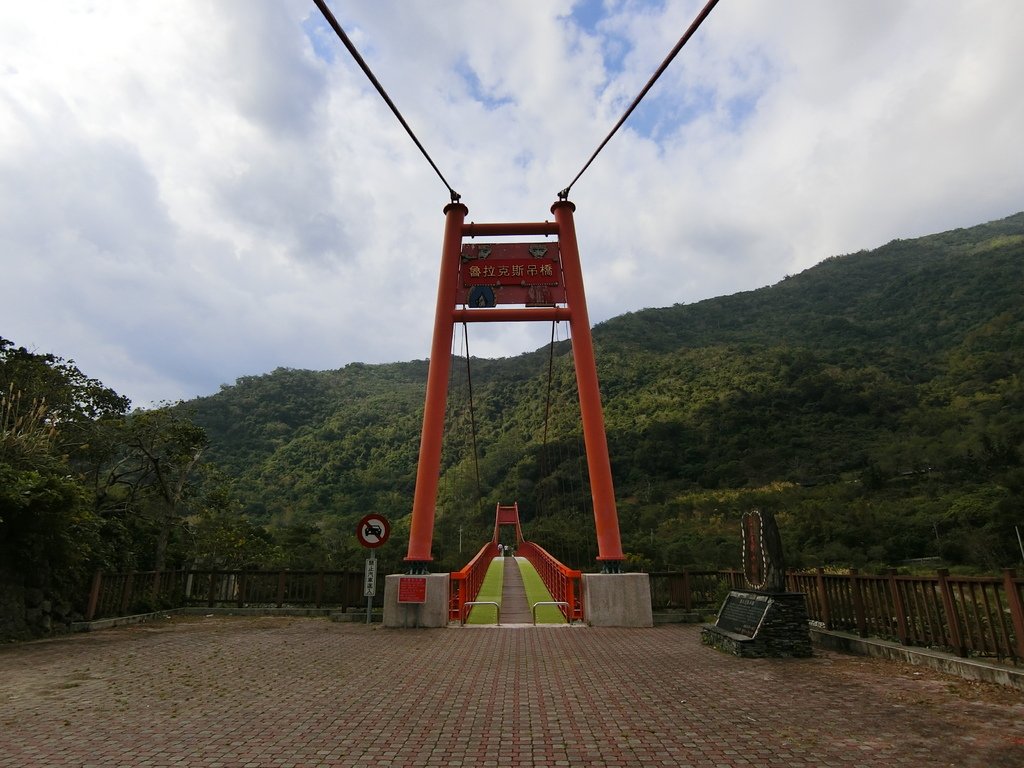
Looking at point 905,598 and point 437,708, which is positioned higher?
point 905,598

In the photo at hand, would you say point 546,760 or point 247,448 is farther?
point 247,448

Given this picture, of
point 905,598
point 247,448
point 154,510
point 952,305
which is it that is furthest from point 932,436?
point 247,448

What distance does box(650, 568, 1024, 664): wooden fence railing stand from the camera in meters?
5.28

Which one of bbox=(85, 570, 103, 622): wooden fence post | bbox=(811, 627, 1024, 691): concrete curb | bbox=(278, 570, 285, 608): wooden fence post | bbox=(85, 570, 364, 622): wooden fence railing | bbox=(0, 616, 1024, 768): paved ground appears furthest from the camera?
bbox=(278, 570, 285, 608): wooden fence post

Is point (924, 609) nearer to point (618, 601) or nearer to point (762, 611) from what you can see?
point (762, 611)

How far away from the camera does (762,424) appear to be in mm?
58094

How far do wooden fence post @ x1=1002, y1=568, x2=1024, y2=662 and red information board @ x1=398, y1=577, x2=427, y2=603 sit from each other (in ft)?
24.5

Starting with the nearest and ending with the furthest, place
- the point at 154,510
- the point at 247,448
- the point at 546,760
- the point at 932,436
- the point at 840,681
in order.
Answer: the point at 546,760
the point at 840,681
the point at 154,510
the point at 932,436
the point at 247,448

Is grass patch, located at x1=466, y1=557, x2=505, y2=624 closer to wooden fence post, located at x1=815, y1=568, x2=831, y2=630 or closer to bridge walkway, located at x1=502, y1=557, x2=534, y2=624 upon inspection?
bridge walkway, located at x1=502, y1=557, x2=534, y2=624

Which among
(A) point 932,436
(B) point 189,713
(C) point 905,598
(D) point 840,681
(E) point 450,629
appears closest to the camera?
(B) point 189,713

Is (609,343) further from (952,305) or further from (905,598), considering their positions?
(905,598)

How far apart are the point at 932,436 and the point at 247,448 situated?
2533 inches

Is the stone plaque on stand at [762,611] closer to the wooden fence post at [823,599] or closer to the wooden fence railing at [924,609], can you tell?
the wooden fence railing at [924,609]

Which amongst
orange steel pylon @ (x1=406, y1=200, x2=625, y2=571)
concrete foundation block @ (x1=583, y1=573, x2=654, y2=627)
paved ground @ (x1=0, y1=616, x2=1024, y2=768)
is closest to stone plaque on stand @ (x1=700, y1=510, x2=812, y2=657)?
paved ground @ (x1=0, y1=616, x2=1024, y2=768)
